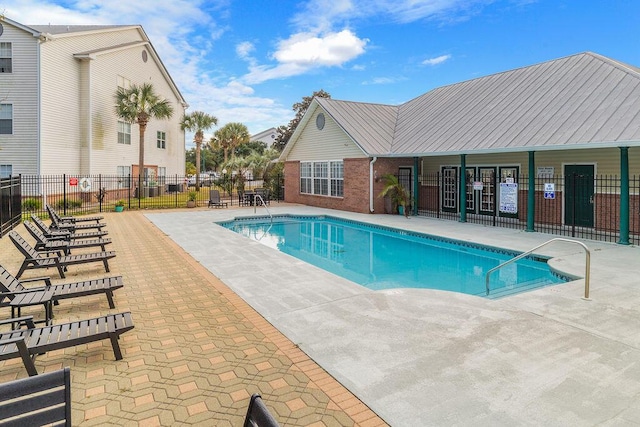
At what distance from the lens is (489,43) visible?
90.3ft

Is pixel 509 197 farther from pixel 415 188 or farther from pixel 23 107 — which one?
pixel 23 107

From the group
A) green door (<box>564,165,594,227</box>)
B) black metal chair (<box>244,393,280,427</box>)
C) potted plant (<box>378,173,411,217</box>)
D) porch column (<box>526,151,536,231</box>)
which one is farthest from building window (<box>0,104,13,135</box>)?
green door (<box>564,165,594,227</box>)

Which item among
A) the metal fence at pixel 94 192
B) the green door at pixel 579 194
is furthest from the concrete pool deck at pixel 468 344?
the metal fence at pixel 94 192

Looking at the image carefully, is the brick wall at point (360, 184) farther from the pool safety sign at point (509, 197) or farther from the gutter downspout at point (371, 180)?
the pool safety sign at point (509, 197)

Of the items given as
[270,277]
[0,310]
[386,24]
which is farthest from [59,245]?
[386,24]

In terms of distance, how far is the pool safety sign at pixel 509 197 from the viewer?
15.8 meters

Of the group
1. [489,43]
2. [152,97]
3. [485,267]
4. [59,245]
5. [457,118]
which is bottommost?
[485,267]

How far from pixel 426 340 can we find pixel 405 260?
6.94m

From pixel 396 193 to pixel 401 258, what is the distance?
7962mm

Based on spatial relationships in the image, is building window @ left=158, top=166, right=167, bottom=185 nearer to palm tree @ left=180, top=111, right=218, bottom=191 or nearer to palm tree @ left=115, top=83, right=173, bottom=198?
palm tree @ left=180, top=111, right=218, bottom=191

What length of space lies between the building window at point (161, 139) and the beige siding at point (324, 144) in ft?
45.0

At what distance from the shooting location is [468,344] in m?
4.91

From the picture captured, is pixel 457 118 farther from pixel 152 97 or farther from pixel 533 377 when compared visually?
pixel 152 97

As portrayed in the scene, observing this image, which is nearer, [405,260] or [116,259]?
[116,259]
